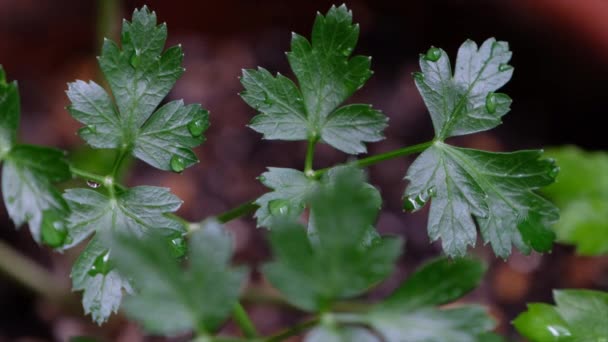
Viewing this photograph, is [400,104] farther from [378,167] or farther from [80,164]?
[80,164]

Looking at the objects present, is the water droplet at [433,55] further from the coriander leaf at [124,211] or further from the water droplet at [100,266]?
the water droplet at [100,266]

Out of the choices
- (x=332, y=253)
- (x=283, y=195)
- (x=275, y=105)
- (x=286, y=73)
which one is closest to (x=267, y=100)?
(x=275, y=105)

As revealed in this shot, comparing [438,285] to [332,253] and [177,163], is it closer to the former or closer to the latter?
[332,253]

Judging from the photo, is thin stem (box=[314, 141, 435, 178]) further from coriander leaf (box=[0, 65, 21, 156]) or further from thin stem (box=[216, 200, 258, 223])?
coriander leaf (box=[0, 65, 21, 156])

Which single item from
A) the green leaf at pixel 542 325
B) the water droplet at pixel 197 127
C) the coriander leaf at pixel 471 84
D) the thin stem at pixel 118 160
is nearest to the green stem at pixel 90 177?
the thin stem at pixel 118 160

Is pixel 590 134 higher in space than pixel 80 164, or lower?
higher

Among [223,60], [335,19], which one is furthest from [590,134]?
[335,19]
